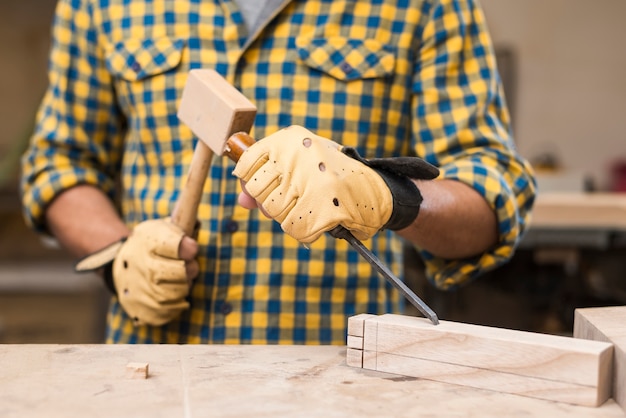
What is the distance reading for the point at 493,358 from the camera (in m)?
1.15

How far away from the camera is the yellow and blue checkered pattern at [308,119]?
1646mm

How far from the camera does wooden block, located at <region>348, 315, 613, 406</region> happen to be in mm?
1107

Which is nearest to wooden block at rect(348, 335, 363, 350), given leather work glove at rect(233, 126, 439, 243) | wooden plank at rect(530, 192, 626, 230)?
leather work glove at rect(233, 126, 439, 243)

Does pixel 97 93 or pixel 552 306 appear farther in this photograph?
pixel 552 306

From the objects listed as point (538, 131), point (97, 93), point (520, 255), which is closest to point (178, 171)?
point (97, 93)

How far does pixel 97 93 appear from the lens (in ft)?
5.97

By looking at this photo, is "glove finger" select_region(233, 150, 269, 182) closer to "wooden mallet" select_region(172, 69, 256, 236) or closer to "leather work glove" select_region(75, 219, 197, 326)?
"wooden mallet" select_region(172, 69, 256, 236)

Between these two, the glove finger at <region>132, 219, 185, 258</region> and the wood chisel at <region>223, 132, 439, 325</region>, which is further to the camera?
the glove finger at <region>132, 219, 185, 258</region>

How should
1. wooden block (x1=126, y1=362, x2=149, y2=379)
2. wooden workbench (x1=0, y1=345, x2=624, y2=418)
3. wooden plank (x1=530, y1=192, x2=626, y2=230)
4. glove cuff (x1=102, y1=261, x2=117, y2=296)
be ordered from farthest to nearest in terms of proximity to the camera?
wooden plank (x1=530, y1=192, x2=626, y2=230) → glove cuff (x1=102, y1=261, x2=117, y2=296) → wooden block (x1=126, y1=362, x2=149, y2=379) → wooden workbench (x1=0, y1=345, x2=624, y2=418)

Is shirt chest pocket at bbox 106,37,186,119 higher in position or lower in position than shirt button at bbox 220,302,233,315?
higher

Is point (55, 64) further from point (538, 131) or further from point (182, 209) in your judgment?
point (538, 131)

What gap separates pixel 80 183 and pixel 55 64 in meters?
0.26

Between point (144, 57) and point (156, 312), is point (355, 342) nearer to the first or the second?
point (156, 312)

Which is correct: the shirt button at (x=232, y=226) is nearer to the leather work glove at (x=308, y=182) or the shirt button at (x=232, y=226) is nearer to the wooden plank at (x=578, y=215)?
the leather work glove at (x=308, y=182)
